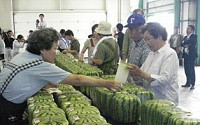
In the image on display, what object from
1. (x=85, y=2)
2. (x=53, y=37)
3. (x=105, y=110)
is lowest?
(x=105, y=110)

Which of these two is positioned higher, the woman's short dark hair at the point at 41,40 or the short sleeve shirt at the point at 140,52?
the woman's short dark hair at the point at 41,40

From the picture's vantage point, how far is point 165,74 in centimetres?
241

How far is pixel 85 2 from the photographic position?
54.9ft

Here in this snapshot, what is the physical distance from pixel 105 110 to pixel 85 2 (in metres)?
15.2

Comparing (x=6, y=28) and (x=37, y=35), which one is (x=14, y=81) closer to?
(x=37, y=35)

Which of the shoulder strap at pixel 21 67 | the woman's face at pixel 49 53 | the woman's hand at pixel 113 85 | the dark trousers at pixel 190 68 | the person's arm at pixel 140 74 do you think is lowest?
the dark trousers at pixel 190 68

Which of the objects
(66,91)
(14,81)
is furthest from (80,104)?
(14,81)

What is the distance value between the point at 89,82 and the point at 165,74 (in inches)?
27.7

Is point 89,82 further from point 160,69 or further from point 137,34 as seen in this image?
point 137,34

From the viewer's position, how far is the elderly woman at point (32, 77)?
6.87 feet

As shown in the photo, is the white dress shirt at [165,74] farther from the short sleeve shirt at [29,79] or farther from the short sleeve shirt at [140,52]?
the short sleeve shirt at [29,79]

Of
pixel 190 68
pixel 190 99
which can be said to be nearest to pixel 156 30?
pixel 190 99

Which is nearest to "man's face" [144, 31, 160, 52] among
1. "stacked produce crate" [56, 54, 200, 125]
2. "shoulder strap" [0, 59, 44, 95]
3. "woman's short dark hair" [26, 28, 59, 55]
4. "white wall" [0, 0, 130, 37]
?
"stacked produce crate" [56, 54, 200, 125]

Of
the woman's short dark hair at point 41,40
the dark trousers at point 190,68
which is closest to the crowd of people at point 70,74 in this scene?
the woman's short dark hair at point 41,40
